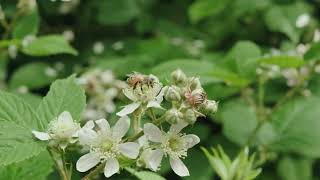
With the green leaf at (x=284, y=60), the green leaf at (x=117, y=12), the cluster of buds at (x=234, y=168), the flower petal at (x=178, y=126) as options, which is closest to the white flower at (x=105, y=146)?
the flower petal at (x=178, y=126)

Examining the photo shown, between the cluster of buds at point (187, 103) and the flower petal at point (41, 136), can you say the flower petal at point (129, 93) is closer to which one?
the cluster of buds at point (187, 103)

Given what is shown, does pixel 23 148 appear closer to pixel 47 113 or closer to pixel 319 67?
pixel 47 113

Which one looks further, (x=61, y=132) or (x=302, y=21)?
(x=302, y=21)

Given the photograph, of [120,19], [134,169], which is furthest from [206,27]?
[134,169]

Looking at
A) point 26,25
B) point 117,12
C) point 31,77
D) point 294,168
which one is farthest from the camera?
point 117,12

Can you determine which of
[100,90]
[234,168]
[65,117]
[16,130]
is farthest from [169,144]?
[100,90]

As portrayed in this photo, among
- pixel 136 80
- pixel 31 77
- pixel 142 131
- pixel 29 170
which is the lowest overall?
pixel 31 77

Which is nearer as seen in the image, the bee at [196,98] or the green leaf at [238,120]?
the bee at [196,98]

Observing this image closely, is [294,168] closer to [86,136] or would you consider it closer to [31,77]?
[31,77]
